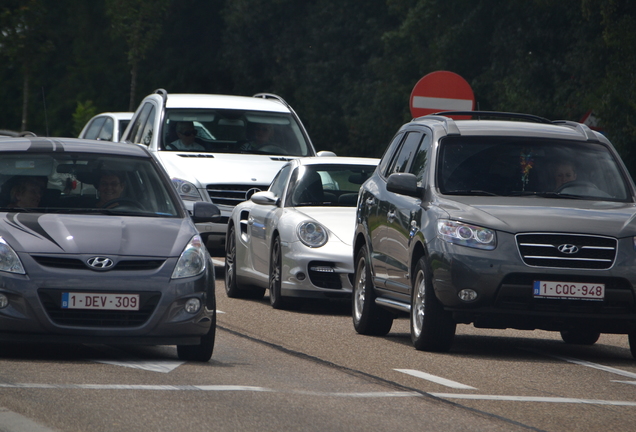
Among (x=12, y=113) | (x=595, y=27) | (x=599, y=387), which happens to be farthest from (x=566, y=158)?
(x=12, y=113)

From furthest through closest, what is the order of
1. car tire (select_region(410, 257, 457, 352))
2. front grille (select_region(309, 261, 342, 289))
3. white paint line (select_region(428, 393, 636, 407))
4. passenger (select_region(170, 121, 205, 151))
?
passenger (select_region(170, 121, 205, 151))
front grille (select_region(309, 261, 342, 289))
car tire (select_region(410, 257, 457, 352))
white paint line (select_region(428, 393, 636, 407))

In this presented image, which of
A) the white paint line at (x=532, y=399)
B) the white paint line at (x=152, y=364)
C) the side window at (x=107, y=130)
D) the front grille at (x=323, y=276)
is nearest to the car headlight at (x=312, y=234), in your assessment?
the front grille at (x=323, y=276)

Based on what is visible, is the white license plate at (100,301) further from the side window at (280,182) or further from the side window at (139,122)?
the side window at (139,122)

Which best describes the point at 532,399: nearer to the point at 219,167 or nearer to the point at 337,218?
the point at 337,218

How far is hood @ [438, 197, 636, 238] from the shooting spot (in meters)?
10.3

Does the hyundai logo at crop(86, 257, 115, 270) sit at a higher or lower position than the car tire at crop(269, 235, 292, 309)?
higher

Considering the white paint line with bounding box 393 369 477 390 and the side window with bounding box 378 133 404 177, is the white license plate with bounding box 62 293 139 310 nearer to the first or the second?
the white paint line with bounding box 393 369 477 390

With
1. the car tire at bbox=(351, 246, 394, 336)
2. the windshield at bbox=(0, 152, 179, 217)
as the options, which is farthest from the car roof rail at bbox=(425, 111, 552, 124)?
the windshield at bbox=(0, 152, 179, 217)

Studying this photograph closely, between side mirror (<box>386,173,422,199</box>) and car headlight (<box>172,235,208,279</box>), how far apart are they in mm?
2004

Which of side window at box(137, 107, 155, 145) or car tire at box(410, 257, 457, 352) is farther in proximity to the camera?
side window at box(137, 107, 155, 145)

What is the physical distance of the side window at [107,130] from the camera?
23.8 metres

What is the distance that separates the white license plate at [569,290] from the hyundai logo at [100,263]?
3117mm

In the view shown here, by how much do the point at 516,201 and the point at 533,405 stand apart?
9.76ft

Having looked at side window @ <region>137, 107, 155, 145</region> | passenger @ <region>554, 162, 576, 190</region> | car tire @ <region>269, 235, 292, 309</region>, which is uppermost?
passenger @ <region>554, 162, 576, 190</region>
